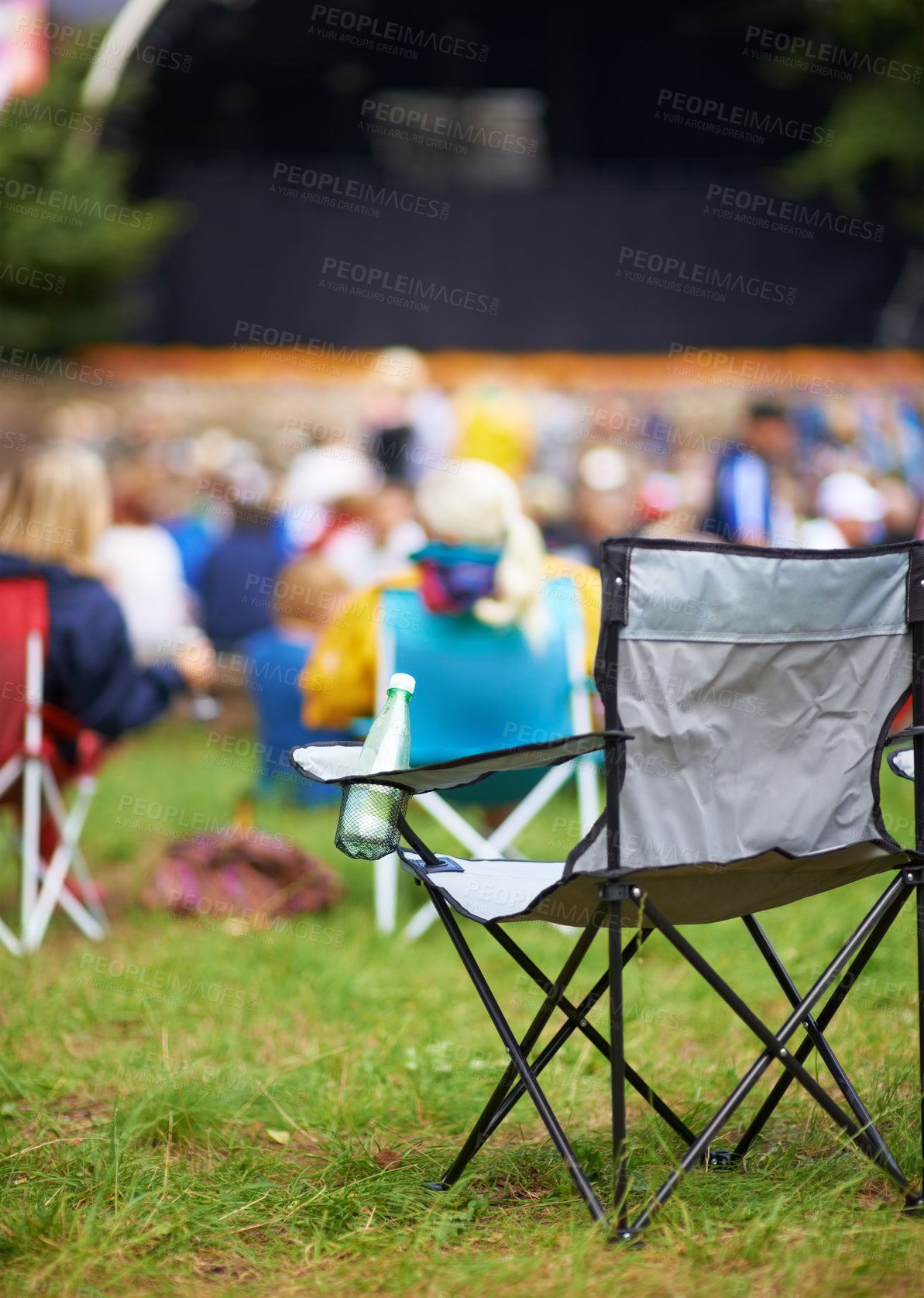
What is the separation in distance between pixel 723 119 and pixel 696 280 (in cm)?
324

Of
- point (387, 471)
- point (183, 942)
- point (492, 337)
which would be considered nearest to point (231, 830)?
point (183, 942)

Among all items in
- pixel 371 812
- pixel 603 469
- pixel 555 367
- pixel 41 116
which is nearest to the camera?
pixel 371 812

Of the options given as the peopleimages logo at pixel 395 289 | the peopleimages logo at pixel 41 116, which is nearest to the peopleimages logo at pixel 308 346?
the peopleimages logo at pixel 395 289

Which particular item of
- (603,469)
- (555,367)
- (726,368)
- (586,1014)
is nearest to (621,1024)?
(586,1014)

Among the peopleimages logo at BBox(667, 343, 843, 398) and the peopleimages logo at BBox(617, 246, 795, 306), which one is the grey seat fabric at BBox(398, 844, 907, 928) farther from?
the peopleimages logo at BBox(617, 246, 795, 306)

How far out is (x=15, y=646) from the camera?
12.0 feet

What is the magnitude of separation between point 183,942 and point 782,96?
38.6ft

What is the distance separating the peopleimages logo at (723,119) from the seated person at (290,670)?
9.05 m

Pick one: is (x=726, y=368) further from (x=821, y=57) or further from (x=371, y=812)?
(x=371, y=812)

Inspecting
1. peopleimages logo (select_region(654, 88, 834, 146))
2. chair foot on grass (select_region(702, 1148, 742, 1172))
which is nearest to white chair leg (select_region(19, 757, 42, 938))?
chair foot on grass (select_region(702, 1148, 742, 1172))

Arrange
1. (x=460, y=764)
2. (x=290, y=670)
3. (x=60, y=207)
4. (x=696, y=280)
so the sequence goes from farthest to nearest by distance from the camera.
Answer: (x=696, y=280)
(x=60, y=207)
(x=290, y=670)
(x=460, y=764)

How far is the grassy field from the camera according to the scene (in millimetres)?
1759

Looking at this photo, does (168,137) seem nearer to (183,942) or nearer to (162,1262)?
(183,942)

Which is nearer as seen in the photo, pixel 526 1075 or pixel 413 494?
pixel 526 1075
